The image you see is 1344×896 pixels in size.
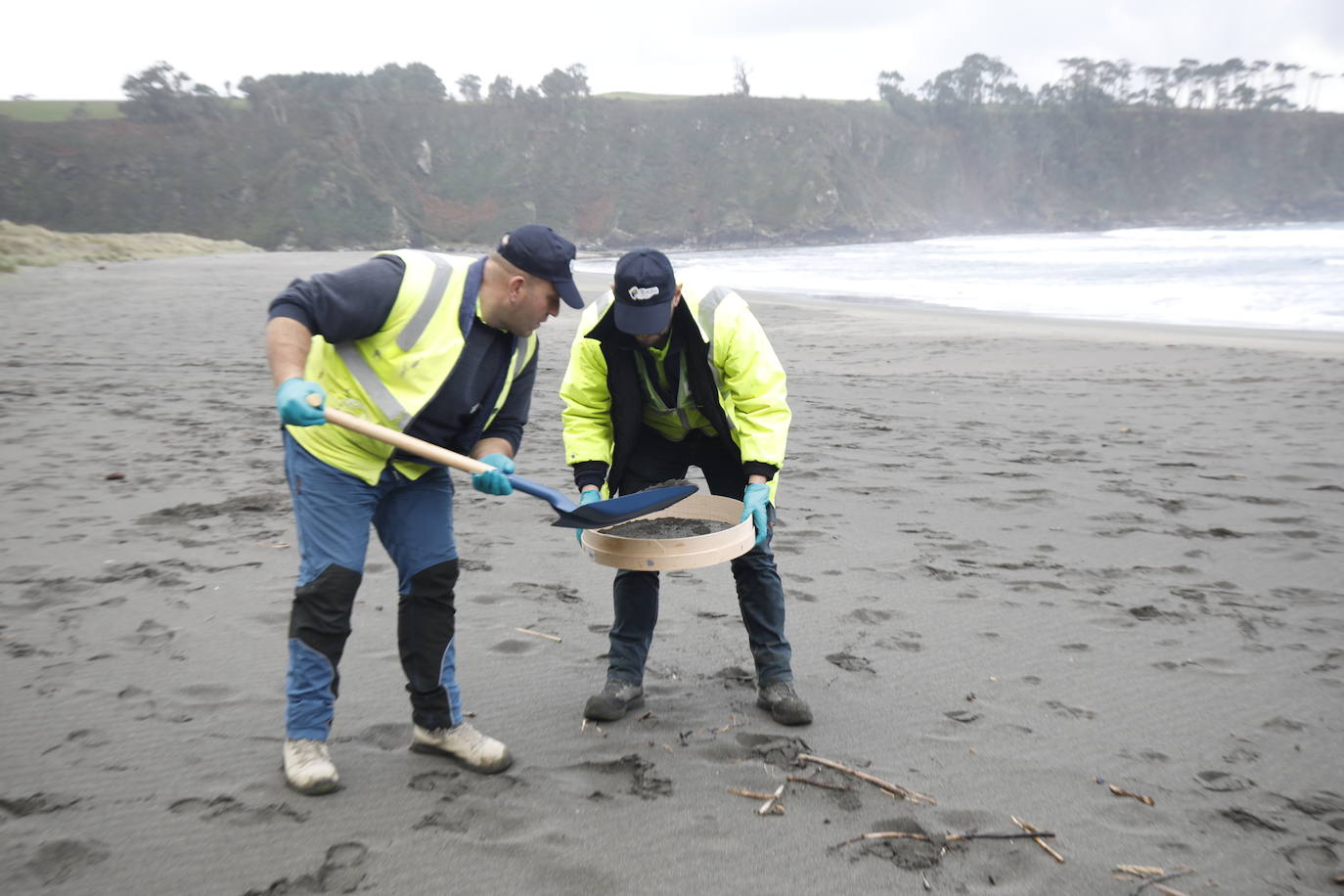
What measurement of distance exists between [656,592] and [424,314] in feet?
4.46

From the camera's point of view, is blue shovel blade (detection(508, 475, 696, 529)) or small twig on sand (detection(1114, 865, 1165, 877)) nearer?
small twig on sand (detection(1114, 865, 1165, 877))

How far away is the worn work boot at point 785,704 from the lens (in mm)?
3387

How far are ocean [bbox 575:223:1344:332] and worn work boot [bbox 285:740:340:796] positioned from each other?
14903mm

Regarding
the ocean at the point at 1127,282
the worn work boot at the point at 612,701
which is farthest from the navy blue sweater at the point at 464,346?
the ocean at the point at 1127,282

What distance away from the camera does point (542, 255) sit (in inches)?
111

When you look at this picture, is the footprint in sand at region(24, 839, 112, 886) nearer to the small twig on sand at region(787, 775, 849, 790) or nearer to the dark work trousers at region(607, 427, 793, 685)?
the dark work trousers at region(607, 427, 793, 685)

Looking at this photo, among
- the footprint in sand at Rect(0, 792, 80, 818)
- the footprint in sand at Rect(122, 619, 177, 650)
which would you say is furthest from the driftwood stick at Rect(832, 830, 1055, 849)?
the footprint in sand at Rect(122, 619, 177, 650)

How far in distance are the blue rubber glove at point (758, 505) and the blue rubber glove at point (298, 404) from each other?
1.39m

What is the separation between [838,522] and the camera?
569 centimetres

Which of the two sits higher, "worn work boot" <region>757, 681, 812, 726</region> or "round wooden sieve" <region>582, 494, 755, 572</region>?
"round wooden sieve" <region>582, 494, 755, 572</region>

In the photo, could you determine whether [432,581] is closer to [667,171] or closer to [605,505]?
[605,505]

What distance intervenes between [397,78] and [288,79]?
14.9 metres

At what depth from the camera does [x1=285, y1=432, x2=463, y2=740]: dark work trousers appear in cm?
281

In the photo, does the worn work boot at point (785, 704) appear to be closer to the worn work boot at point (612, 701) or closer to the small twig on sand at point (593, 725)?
the worn work boot at point (612, 701)
